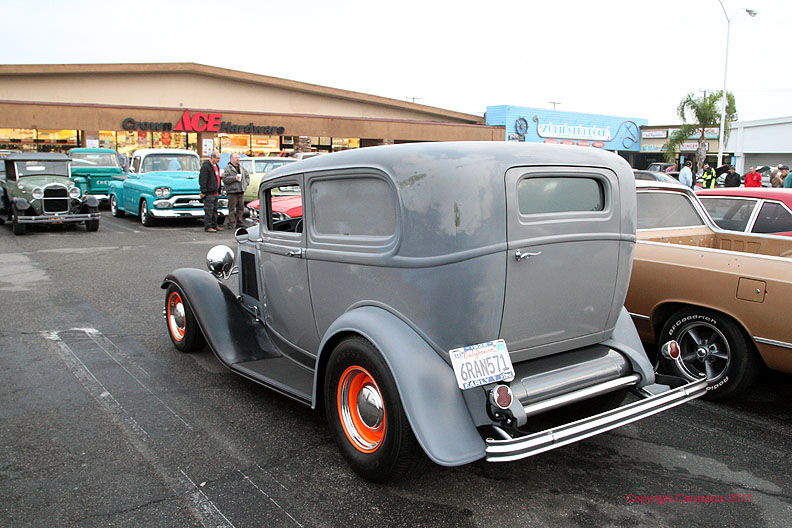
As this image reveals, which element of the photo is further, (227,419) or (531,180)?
(227,419)

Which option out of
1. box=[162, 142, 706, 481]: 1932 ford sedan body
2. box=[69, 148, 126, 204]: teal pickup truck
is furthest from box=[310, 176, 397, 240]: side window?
box=[69, 148, 126, 204]: teal pickup truck

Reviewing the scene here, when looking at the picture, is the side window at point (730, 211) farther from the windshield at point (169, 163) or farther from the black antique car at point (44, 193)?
the windshield at point (169, 163)

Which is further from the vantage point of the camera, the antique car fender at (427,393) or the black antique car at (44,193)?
the black antique car at (44,193)

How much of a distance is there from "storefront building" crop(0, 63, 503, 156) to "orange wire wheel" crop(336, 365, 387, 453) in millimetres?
23493

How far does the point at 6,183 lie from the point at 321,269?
42.0 feet

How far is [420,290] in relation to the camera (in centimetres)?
313

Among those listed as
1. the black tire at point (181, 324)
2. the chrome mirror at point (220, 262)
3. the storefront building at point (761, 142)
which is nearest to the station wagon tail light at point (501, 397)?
the black tire at point (181, 324)

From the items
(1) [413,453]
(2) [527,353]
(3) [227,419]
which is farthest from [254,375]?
(2) [527,353]

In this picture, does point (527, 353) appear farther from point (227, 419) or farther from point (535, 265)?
point (227, 419)

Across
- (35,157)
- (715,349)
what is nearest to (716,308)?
(715,349)

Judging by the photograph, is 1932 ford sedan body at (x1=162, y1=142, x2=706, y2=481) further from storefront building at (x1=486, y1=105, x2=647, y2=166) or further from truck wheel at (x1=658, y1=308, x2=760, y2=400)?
storefront building at (x1=486, y1=105, x2=647, y2=166)

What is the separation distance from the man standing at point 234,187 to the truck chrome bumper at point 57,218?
2962mm

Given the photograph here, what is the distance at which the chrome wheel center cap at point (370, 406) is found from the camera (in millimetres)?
3261

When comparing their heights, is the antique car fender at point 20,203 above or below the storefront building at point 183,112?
below
